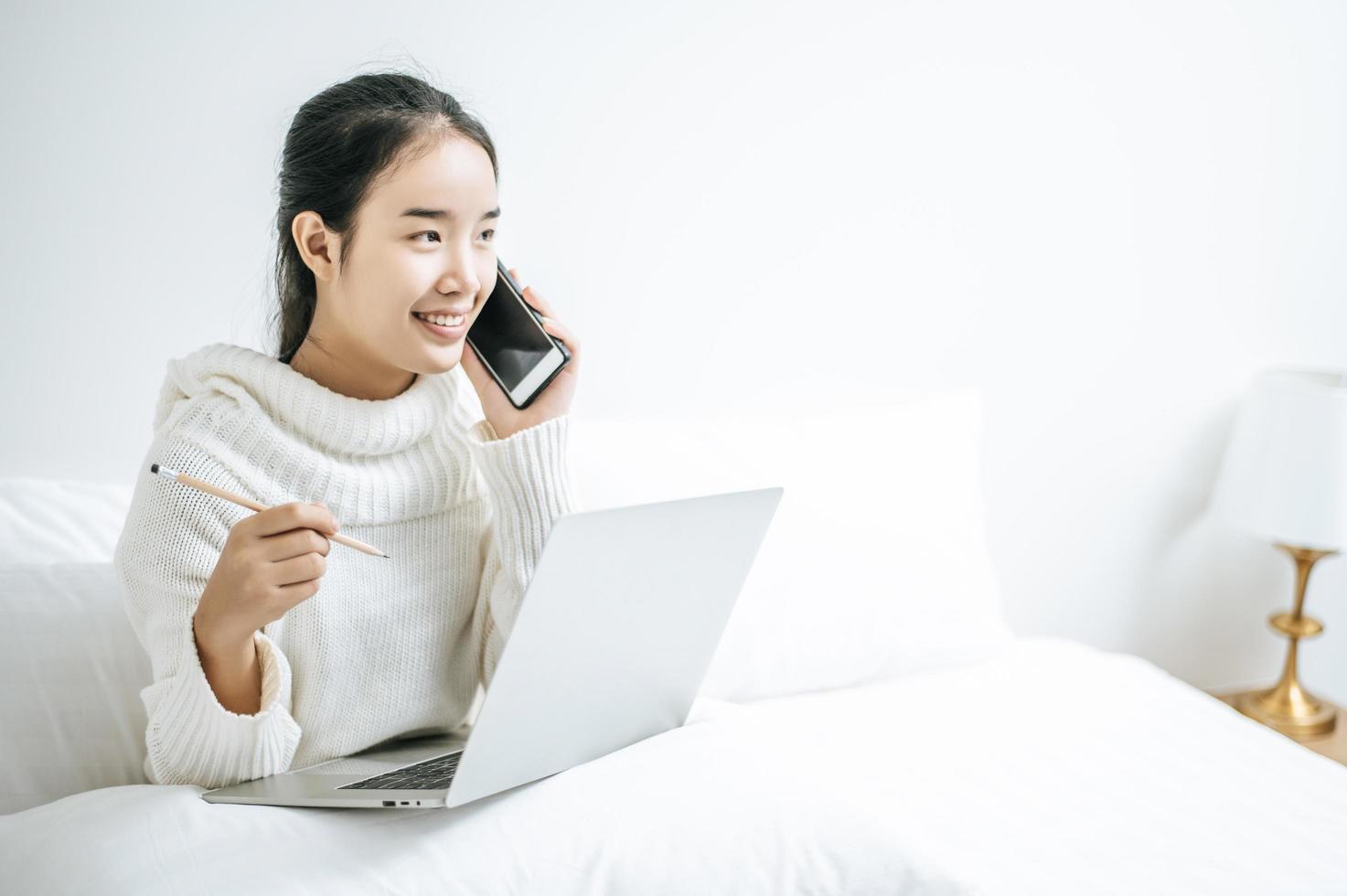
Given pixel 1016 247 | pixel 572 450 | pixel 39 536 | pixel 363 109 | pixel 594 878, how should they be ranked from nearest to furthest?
pixel 594 878, pixel 363 109, pixel 39 536, pixel 572 450, pixel 1016 247

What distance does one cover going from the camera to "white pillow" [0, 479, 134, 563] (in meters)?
1.14

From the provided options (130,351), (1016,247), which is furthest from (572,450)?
(1016,247)

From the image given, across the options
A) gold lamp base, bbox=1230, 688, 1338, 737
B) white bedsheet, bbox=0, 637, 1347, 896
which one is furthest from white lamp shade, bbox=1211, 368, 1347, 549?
white bedsheet, bbox=0, 637, 1347, 896

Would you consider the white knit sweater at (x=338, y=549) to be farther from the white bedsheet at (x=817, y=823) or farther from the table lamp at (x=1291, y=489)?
the table lamp at (x=1291, y=489)

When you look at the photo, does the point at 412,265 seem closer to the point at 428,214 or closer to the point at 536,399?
the point at 428,214

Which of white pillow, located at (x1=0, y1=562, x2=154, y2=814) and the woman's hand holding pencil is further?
white pillow, located at (x1=0, y1=562, x2=154, y2=814)

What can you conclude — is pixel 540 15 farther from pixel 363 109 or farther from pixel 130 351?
pixel 130 351

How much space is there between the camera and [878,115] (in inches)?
63.6

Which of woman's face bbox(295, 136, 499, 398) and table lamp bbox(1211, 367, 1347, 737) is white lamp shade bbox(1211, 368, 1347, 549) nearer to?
table lamp bbox(1211, 367, 1347, 737)

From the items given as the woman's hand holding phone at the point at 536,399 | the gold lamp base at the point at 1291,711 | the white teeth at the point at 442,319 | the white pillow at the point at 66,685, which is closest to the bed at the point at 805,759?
the white pillow at the point at 66,685

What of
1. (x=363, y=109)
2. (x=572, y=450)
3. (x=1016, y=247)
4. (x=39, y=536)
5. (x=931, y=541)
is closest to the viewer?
(x=363, y=109)

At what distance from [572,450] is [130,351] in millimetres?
494

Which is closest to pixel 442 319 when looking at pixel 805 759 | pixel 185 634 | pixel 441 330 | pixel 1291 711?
pixel 441 330

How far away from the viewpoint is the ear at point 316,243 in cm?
96
